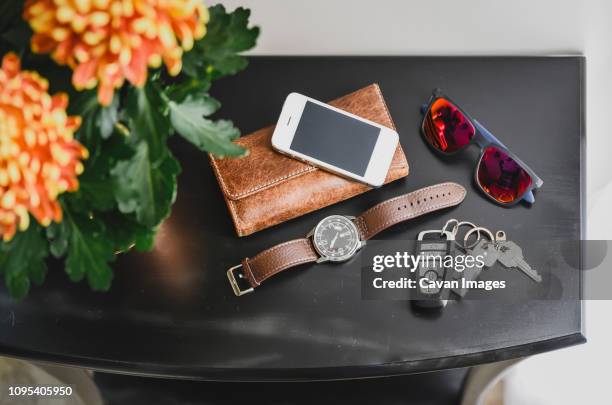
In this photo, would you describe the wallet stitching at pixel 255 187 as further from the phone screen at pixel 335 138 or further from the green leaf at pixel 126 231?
the green leaf at pixel 126 231

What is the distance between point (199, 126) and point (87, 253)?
0.43 feet

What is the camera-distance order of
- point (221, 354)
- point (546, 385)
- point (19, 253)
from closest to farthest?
point (19, 253) → point (221, 354) → point (546, 385)

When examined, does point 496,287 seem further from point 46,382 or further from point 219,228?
point 46,382

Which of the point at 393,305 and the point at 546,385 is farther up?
the point at 393,305

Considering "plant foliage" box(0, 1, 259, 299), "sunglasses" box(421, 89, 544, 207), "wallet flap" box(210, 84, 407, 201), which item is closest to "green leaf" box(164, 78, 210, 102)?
"plant foliage" box(0, 1, 259, 299)

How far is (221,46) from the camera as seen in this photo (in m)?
0.50

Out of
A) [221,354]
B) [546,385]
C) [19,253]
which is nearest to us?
[19,253]

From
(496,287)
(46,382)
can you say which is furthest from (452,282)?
(46,382)

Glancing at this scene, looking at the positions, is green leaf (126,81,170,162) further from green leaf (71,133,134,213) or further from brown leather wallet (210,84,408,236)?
brown leather wallet (210,84,408,236)

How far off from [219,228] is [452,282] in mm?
269

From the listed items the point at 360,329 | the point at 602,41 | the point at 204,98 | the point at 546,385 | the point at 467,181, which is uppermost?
the point at 204,98

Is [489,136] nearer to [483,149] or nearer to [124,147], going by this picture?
[483,149]

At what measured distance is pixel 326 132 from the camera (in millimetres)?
722

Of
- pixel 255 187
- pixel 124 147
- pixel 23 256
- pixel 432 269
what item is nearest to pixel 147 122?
pixel 124 147
